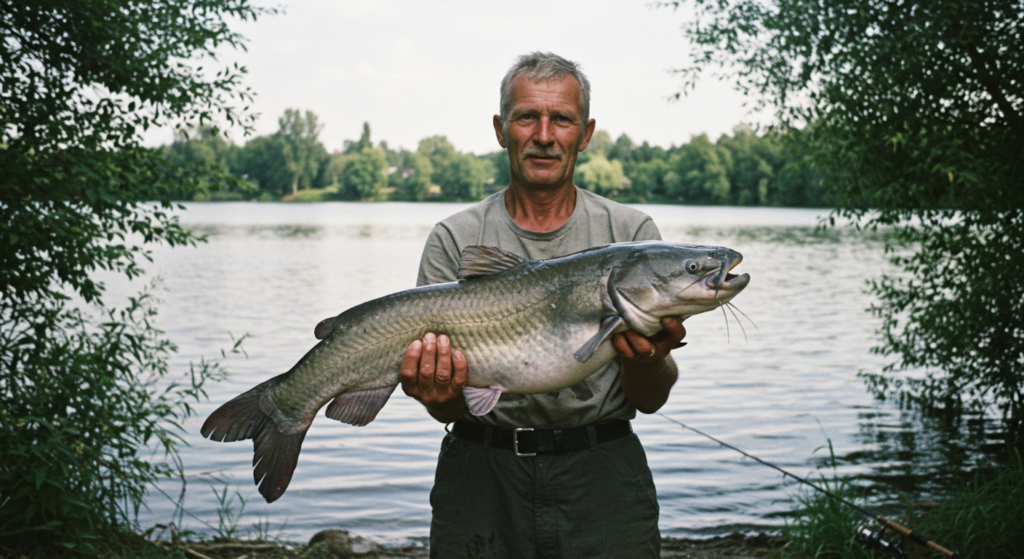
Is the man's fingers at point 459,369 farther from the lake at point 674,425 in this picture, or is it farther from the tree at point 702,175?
the tree at point 702,175

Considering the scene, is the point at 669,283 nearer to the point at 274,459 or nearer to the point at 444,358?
the point at 444,358

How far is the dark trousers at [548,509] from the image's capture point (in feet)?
10.4

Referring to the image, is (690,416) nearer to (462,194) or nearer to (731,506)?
(731,506)

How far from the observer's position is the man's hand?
2.90m

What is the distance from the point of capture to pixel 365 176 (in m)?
137

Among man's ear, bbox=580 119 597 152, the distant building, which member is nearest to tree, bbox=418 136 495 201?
the distant building

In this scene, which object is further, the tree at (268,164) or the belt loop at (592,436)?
the tree at (268,164)

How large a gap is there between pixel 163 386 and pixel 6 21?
7201 millimetres

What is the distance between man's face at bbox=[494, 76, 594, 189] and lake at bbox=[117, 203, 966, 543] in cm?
266

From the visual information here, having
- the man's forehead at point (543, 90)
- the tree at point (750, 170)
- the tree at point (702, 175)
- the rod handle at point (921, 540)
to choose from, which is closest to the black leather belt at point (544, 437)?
the man's forehead at point (543, 90)

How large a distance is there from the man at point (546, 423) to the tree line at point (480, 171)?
Result: 87.1 meters

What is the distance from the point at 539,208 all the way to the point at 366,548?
456 cm

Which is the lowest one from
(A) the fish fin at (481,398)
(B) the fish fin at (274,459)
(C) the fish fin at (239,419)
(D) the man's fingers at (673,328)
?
Result: (B) the fish fin at (274,459)

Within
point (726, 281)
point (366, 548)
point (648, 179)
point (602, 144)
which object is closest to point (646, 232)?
point (726, 281)
